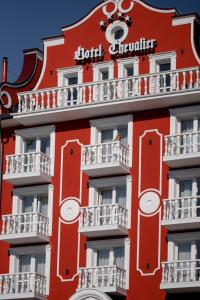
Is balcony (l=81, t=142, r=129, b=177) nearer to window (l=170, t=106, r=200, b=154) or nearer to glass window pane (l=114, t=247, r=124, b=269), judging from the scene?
window (l=170, t=106, r=200, b=154)

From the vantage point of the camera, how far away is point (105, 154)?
52188 mm

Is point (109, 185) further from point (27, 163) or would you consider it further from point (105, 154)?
point (27, 163)

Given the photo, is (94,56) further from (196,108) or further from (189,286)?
(189,286)

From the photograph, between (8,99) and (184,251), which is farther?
(8,99)

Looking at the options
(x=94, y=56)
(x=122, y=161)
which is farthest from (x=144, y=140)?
(x=94, y=56)

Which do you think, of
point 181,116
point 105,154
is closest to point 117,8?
point 181,116

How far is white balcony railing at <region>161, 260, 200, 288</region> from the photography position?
48656mm

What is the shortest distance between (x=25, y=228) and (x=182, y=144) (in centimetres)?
857

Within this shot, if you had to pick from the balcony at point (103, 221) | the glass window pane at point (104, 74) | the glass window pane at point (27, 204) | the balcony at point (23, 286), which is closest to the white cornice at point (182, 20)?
the glass window pane at point (104, 74)

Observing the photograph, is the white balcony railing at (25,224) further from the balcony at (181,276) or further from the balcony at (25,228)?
the balcony at (181,276)

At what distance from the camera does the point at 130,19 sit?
54.2 m

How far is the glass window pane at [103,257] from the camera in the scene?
51844 millimetres

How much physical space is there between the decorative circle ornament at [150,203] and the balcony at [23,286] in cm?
586

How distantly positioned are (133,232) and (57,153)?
5.94 metres
